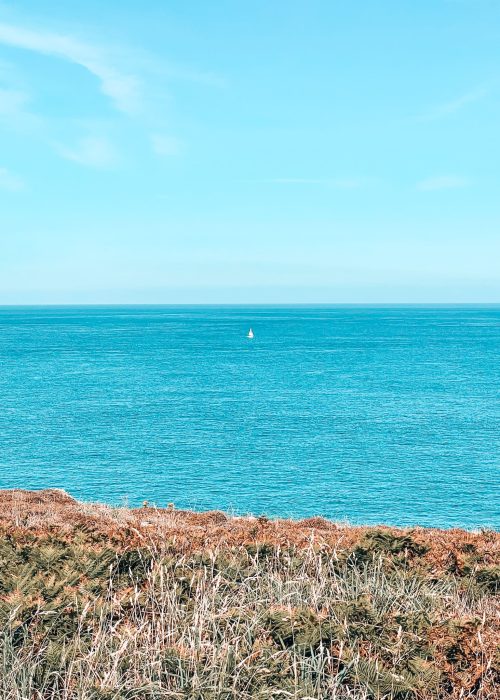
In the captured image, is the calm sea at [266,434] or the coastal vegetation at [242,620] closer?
the coastal vegetation at [242,620]

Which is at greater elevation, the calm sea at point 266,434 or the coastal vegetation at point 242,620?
the coastal vegetation at point 242,620

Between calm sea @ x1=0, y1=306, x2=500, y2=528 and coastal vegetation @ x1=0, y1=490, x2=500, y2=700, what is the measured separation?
2299cm

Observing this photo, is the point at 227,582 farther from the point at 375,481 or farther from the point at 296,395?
the point at 296,395

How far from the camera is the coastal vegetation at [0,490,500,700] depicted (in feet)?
21.2

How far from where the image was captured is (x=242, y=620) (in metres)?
7.56

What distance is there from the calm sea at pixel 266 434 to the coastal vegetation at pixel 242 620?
22995 mm

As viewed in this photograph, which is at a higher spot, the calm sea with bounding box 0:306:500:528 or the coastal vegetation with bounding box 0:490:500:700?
the coastal vegetation with bounding box 0:490:500:700

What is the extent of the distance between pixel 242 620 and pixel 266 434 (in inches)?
1856

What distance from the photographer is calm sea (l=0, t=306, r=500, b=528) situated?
3897 centimetres

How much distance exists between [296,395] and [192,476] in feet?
106

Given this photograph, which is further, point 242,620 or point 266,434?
point 266,434

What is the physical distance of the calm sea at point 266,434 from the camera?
39.0 metres

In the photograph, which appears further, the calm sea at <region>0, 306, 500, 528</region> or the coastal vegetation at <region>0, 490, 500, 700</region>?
the calm sea at <region>0, 306, 500, 528</region>

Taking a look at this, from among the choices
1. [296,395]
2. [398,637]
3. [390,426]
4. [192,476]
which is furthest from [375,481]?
[398,637]
